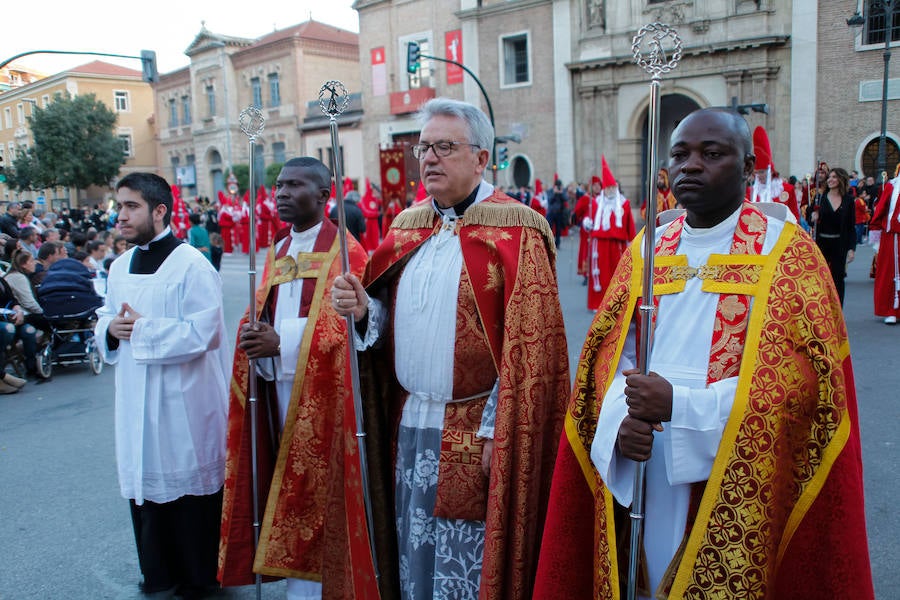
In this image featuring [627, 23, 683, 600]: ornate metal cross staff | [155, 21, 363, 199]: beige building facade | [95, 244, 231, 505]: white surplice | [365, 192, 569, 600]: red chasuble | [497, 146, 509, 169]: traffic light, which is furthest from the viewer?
[155, 21, 363, 199]: beige building facade

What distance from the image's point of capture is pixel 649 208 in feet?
6.82

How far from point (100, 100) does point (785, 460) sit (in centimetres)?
5663

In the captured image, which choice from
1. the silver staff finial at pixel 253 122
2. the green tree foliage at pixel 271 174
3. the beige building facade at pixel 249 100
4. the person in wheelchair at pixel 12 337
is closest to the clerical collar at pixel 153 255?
the silver staff finial at pixel 253 122

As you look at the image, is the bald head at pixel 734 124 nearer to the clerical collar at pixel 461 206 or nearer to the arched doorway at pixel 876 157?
the clerical collar at pixel 461 206

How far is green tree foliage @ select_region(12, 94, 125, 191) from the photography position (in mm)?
43500

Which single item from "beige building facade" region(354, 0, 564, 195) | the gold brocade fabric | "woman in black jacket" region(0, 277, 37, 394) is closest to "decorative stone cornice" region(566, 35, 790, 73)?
"beige building facade" region(354, 0, 564, 195)

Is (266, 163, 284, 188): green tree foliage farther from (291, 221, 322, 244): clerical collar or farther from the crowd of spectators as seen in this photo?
(291, 221, 322, 244): clerical collar

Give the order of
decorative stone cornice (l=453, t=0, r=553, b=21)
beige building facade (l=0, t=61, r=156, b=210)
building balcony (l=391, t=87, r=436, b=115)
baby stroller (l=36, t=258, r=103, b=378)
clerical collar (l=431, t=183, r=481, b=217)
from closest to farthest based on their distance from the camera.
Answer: clerical collar (l=431, t=183, r=481, b=217) < baby stroller (l=36, t=258, r=103, b=378) < decorative stone cornice (l=453, t=0, r=553, b=21) < building balcony (l=391, t=87, r=436, b=115) < beige building facade (l=0, t=61, r=156, b=210)

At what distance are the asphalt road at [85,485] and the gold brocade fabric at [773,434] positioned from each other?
190 cm

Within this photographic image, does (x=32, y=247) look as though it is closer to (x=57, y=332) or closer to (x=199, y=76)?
(x=57, y=332)

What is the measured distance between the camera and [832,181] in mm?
9336

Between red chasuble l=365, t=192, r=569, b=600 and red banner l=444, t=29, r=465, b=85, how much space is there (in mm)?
28521

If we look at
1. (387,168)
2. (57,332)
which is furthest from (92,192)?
(57,332)

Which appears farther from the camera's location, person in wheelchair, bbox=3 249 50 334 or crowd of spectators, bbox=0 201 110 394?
person in wheelchair, bbox=3 249 50 334
